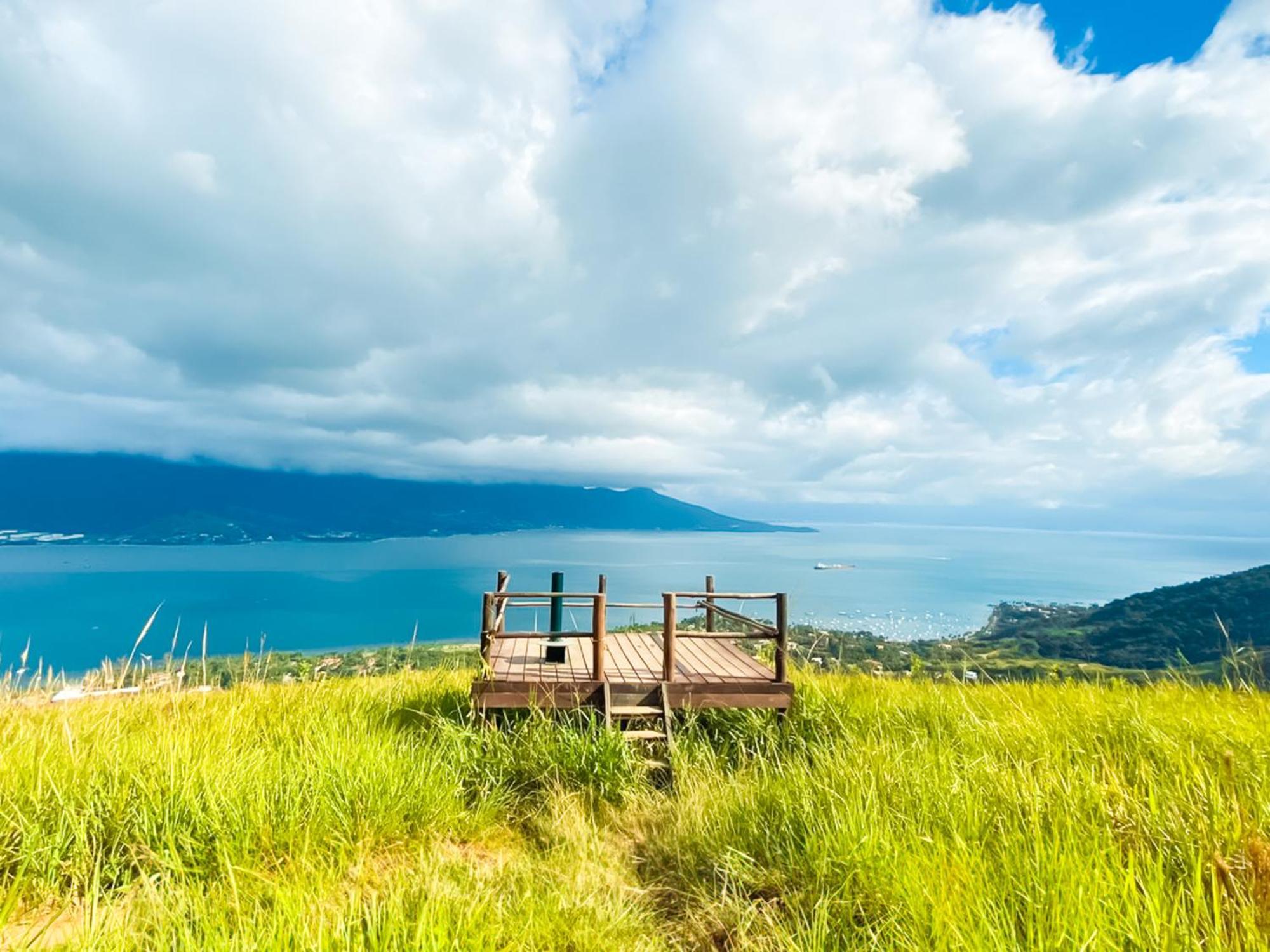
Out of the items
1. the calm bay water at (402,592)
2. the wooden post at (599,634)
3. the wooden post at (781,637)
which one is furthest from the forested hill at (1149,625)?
the wooden post at (599,634)

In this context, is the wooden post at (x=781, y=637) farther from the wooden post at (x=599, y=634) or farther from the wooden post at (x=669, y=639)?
the wooden post at (x=599, y=634)

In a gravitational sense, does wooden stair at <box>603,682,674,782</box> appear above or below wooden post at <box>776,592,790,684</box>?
below

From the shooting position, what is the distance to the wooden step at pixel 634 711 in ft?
23.6

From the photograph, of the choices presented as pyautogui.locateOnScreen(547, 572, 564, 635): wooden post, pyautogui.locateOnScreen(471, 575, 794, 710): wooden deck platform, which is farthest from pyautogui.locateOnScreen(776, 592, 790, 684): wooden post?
pyautogui.locateOnScreen(547, 572, 564, 635): wooden post

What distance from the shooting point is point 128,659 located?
645cm

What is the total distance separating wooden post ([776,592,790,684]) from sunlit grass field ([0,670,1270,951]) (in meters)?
1.23

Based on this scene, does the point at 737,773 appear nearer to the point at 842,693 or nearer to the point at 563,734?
the point at 563,734

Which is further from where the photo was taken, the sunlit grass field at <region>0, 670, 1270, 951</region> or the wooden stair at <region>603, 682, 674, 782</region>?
the wooden stair at <region>603, 682, 674, 782</region>

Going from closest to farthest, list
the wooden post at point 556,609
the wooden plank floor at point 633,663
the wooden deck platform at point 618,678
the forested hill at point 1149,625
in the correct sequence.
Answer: the wooden deck platform at point 618,678
the wooden plank floor at point 633,663
the wooden post at point 556,609
the forested hill at point 1149,625

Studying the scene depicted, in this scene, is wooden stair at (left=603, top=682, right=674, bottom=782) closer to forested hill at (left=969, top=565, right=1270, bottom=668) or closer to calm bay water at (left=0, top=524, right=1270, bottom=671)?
calm bay water at (left=0, top=524, right=1270, bottom=671)

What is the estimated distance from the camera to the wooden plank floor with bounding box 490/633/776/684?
A: 7.48m

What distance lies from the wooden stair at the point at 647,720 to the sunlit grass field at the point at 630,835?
0.51m

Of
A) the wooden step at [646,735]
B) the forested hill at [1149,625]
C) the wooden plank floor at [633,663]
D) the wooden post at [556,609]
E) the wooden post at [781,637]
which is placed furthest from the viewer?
the forested hill at [1149,625]

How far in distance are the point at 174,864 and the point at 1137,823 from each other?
5593mm
